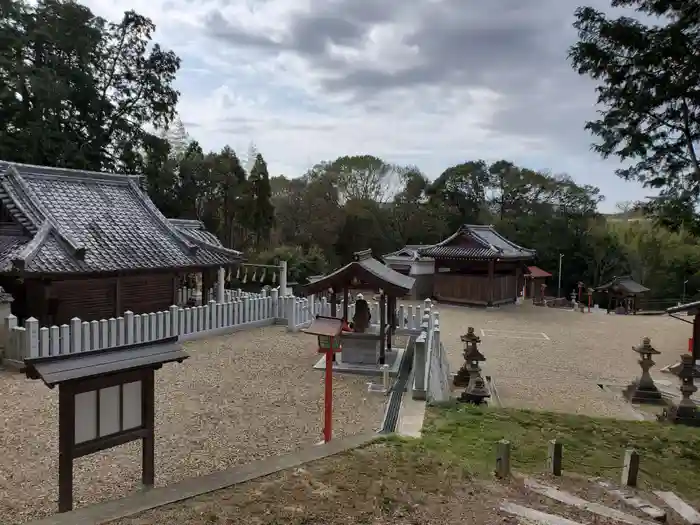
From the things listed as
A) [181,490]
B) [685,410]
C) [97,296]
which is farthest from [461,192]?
[181,490]

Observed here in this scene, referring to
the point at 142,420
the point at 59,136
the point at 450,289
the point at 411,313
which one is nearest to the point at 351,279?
the point at 411,313

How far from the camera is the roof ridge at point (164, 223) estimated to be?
48.7ft

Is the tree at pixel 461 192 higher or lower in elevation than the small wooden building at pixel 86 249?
higher

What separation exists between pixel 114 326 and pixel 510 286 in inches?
836

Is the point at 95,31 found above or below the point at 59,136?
above

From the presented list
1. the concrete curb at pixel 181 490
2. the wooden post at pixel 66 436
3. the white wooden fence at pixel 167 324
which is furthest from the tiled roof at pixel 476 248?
the wooden post at pixel 66 436

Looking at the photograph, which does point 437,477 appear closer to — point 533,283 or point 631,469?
point 631,469

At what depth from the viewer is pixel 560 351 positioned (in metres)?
16.0

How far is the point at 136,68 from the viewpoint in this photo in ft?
94.1

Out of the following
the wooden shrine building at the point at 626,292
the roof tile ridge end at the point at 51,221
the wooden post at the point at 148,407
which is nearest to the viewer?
the wooden post at the point at 148,407

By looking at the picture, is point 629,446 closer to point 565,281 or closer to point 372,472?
point 372,472

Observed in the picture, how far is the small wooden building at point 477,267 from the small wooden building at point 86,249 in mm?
13712

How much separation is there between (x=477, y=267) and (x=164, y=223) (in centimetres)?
1664

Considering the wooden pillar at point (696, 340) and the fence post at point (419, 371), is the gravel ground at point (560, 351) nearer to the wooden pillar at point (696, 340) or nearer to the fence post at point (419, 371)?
the wooden pillar at point (696, 340)
